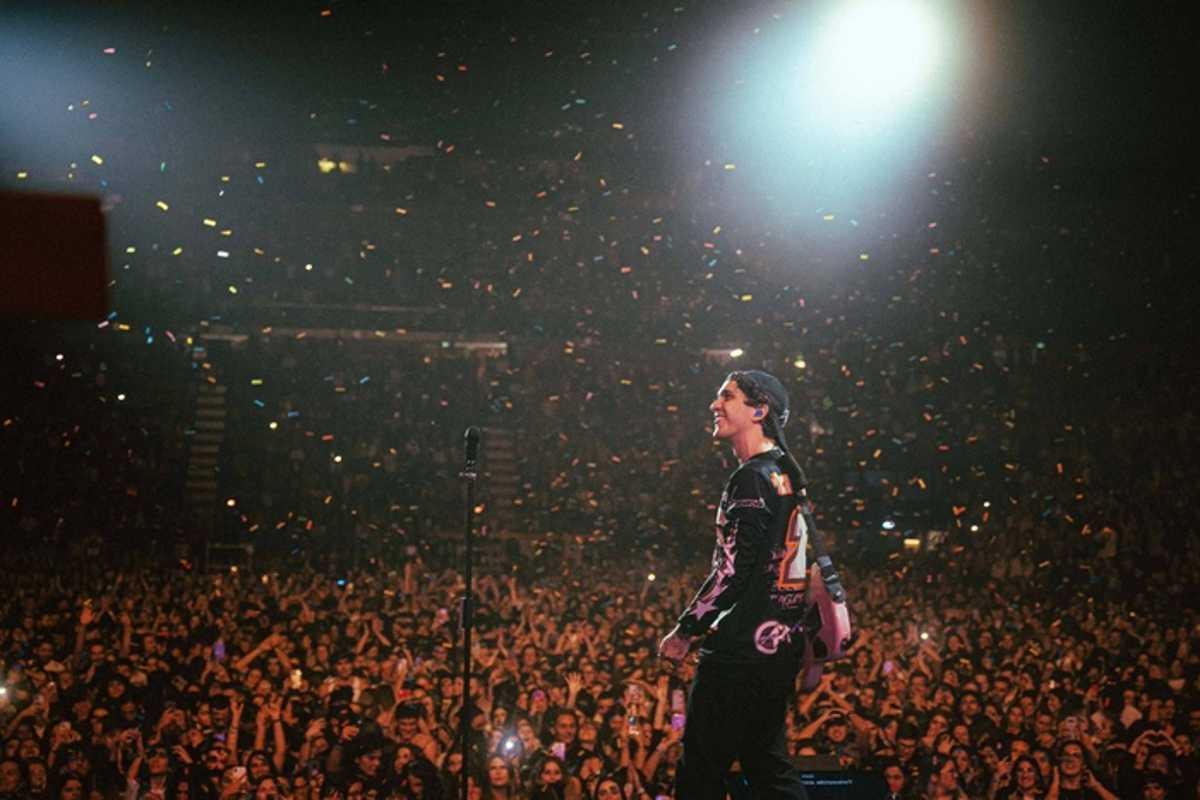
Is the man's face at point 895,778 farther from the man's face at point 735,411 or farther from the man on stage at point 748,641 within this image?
the man's face at point 735,411

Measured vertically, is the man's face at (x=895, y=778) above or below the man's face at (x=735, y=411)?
below

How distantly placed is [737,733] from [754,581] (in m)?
0.39

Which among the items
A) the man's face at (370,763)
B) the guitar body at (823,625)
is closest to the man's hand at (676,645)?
the guitar body at (823,625)

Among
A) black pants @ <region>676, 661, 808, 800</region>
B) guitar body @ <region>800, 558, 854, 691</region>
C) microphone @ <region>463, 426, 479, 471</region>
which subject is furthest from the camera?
microphone @ <region>463, 426, 479, 471</region>

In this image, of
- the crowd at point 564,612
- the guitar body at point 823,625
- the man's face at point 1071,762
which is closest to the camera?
the guitar body at point 823,625

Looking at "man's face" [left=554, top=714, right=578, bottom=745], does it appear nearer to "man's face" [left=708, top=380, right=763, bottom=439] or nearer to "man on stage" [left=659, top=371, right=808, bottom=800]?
"man on stage" [left=659, top=371, right=808, bottom=800]

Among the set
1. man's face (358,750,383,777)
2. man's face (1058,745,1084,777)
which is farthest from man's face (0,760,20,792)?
man's face (1058,745,1084,777)

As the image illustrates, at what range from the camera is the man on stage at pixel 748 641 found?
321 cm

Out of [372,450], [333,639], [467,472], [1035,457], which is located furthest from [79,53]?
[1035,457]

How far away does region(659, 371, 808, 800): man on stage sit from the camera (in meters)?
3.21

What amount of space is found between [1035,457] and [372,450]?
9.52 m

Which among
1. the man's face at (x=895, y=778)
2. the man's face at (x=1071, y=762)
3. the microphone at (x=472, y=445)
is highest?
the microphone at (x=472, y=445)

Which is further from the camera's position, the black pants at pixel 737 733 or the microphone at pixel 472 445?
the microphone at pixel 472 445

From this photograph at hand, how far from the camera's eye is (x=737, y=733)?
321 centimetres
